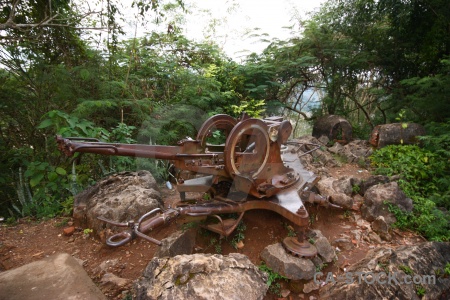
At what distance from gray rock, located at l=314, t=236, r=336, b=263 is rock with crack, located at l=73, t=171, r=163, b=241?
7.89 ft

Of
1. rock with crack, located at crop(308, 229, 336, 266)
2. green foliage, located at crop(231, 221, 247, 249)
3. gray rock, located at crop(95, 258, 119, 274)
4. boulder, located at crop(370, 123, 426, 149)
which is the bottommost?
gray rock, located at crop(95, 258, 119, 274)

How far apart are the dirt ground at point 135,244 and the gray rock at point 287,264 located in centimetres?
14

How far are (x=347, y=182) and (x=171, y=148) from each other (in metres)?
3.98

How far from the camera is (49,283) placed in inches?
100

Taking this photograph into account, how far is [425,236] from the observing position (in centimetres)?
405

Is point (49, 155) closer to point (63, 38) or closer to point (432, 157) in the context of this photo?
point (63, 38)

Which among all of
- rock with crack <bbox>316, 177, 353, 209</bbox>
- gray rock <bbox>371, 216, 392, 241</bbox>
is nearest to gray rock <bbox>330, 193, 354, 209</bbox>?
rock with crack <bbox>316, 177, 353, 209</bbox>

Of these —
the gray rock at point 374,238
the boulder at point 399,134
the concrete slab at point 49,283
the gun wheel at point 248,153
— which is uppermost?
the gun wheel at point 248,153

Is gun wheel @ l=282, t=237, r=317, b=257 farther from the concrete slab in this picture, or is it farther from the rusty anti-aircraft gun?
the concrete slab

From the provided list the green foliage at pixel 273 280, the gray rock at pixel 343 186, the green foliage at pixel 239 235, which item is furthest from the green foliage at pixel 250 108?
the green foliage at pixel 273 280

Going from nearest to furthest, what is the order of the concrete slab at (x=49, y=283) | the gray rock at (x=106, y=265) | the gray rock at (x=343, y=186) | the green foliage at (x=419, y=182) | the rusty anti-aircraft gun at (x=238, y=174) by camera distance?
the concrete slab at (x=49, y=283)
the rusty anti-aircraft gun at (x=238, y=174)
the gray rock at (x=106, y=265)
the green foliage at (x=419, y=182)
the gray rock at (x=343, y=186)

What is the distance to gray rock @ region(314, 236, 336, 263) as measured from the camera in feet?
10.7

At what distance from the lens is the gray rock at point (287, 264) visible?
9.30ft

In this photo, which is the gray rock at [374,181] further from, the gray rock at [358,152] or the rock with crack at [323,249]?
the rock with crack at [323,249]
